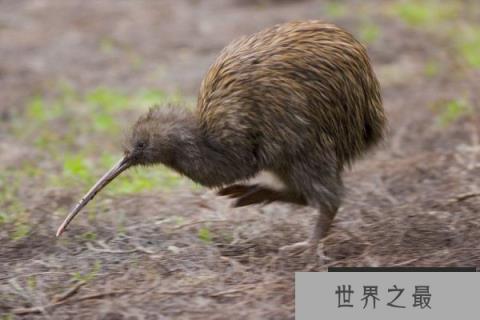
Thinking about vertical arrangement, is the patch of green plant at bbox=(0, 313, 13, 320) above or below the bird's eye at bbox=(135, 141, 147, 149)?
below

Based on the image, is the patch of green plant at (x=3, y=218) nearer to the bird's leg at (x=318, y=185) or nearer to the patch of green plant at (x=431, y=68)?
the bird's leg at (x=318, y=185)

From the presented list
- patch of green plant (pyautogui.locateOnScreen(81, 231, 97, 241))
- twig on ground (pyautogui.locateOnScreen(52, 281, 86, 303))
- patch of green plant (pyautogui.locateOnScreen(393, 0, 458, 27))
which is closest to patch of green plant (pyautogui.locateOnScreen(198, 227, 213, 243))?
patch of green plant (pyautogui.locateOnScreen(81, 231, 97, 241))

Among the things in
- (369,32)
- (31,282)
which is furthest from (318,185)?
(369,32)

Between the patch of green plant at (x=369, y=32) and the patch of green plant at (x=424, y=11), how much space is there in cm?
55

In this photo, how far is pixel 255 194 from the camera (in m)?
5.22

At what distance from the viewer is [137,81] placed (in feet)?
32.1

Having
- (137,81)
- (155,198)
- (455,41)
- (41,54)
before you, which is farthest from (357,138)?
(41,54)

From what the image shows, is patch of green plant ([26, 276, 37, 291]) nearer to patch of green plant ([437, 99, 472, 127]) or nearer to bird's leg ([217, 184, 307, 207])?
bird's leg ([217, 184, 307, 207])

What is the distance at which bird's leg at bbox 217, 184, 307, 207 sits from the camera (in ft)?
16.9

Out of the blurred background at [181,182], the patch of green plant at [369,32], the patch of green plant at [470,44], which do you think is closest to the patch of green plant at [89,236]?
the blurred background at [181,182]

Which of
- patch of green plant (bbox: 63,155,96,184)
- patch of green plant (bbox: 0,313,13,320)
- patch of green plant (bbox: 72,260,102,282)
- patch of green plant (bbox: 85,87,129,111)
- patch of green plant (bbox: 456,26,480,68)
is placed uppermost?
patch of green plant (bbox: 456,26,480,68)

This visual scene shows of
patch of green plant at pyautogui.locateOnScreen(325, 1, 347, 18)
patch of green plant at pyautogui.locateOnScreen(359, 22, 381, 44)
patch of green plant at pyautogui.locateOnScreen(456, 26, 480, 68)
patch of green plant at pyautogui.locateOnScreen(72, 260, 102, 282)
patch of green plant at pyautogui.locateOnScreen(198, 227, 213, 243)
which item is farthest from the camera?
patch of green plant at pyautogui.locateOnScreen(325, 1, 347, 18)

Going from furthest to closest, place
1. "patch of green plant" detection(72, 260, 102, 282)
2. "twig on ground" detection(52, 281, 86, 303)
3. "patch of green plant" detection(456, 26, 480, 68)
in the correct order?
"patch of green plant" detection(456, 26, 480, 68) < "patch of green plant" detection(72, 260, 102, 282) < "twig on ground" detection(52, 281, 86, 303)

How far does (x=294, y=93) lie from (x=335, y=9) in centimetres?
745
